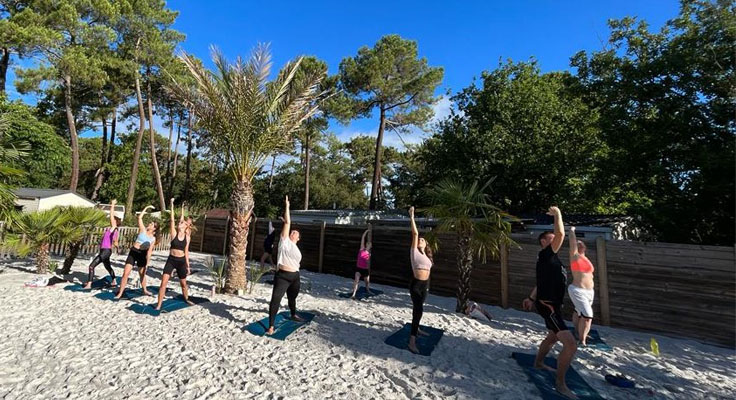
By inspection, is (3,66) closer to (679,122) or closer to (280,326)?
(280,326)

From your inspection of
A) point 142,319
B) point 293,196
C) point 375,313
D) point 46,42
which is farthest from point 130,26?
point 375,313

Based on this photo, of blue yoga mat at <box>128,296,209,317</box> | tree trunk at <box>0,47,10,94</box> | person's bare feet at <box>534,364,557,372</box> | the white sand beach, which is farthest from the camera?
tree trunk at <box>0,47,10,94</box>

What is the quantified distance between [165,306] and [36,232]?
4.82m

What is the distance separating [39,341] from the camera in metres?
4.39

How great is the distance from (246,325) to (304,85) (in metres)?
5.57

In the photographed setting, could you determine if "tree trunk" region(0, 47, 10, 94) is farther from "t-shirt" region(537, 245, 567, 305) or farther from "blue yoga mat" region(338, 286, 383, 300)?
"t-shirt" region(537, 245, 567, 305)

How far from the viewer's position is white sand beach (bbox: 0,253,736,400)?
3.41 metres

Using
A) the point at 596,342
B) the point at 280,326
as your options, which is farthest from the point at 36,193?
the point at 596,342

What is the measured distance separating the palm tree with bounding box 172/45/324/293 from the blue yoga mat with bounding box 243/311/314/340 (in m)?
2.44

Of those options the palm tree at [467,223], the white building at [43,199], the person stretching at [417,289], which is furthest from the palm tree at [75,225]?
the white building at [43,199]

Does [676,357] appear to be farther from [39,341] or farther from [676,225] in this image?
[39,341]

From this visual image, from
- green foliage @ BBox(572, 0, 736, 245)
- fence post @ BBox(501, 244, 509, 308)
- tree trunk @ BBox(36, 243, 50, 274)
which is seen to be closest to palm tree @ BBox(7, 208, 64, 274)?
tree trunk @ BBox(36, 243, 50, 274)

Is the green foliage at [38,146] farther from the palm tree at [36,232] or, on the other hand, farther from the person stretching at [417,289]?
the person stretching at [417,289]

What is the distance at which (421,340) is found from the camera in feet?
16.2
